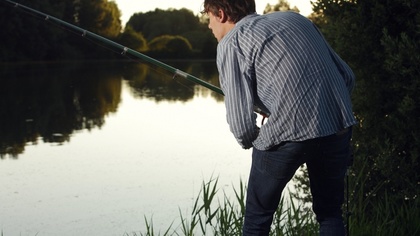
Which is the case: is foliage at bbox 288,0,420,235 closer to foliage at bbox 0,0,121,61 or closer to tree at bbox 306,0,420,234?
tree at bbox 306,0,420,234

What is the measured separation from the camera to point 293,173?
329 cm

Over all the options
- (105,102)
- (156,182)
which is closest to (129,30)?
(105,102)

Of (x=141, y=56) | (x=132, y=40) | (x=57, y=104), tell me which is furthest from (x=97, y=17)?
(x=141, y=56)

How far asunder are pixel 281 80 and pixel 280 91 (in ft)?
0.15

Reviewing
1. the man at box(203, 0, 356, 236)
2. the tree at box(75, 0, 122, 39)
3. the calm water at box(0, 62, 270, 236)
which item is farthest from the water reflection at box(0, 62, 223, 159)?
the tree at box(75, 0, 122, 39)

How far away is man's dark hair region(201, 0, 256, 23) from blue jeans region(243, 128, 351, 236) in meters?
0.58

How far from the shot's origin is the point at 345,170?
3.41 metres

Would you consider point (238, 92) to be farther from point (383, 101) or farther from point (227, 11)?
point (383, 101)

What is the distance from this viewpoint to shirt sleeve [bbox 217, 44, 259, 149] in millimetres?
3176

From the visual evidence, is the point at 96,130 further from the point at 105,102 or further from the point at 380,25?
the point at 380,25

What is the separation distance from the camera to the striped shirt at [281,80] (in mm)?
3150

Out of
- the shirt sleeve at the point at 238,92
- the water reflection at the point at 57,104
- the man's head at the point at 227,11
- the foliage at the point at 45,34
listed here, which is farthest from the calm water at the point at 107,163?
the foliage at the point at 45,34

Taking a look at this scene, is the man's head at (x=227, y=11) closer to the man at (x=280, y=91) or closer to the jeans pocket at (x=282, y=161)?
the man at (x=280, y=91)

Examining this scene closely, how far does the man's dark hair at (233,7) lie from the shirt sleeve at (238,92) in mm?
150
